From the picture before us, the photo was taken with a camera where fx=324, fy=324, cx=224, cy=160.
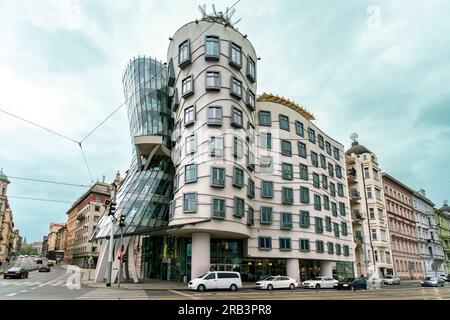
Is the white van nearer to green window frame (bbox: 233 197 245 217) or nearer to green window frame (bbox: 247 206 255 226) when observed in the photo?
green window frame (bbox: 233 197 245 217)

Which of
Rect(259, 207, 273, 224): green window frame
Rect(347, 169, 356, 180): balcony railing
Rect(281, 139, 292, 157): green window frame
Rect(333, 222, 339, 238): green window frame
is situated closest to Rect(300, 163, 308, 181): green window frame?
Rect(281, 139, 292, 157): green window frame

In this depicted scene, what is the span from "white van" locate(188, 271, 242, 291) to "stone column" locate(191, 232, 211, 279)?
12.3ft

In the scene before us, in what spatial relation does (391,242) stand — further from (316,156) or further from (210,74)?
(210,74)

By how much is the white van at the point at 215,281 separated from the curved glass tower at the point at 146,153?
33.3 feet

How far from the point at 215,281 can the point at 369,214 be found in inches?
1528

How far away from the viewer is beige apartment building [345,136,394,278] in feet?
174

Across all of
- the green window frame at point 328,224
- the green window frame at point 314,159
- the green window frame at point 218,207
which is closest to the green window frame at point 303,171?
the green window frame at point 314,159

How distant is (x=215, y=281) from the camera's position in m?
26.6

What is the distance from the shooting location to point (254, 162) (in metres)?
39.0

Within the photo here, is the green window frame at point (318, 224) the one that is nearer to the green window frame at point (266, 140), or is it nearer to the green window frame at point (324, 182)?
the green window frame at point (324, 182)

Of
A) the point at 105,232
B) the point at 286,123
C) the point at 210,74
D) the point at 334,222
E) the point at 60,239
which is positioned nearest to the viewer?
the point at 210,74

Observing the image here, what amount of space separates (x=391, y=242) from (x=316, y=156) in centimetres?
2435

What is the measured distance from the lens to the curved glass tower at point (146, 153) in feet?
124
